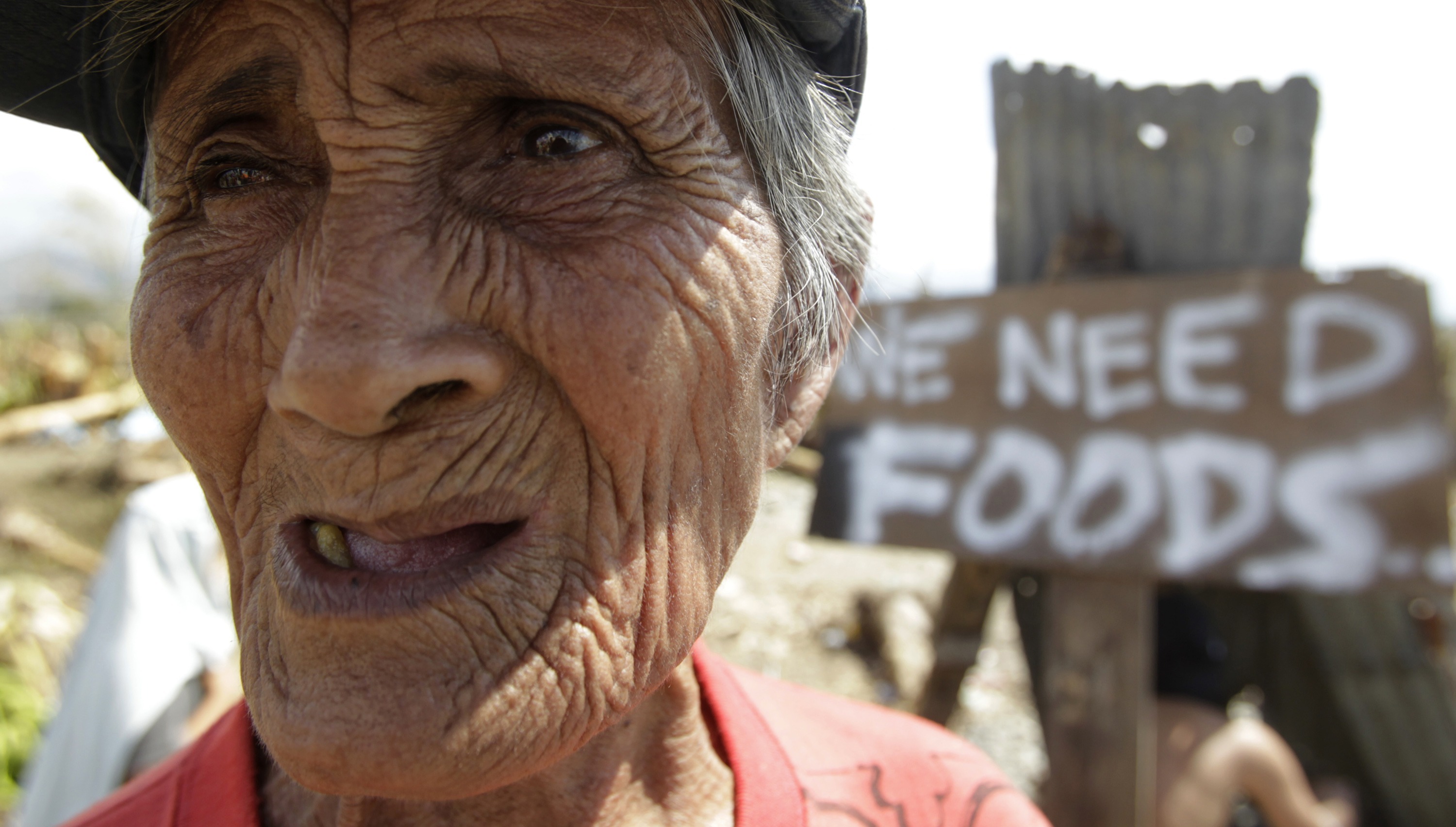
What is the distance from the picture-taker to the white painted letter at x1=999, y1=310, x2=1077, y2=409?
10.2 ft

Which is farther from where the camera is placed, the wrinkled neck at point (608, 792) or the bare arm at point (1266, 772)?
the bare arm at point (1266, 772)

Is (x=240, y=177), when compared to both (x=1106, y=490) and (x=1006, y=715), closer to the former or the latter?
(x=1106, y=490)

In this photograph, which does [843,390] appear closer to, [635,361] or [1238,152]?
[1238,152]

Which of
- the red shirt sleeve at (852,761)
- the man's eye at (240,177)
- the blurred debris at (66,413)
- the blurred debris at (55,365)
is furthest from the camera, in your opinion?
the blurred debris at (55,365)

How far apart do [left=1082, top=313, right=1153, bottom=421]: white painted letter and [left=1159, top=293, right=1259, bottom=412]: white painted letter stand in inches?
2.7

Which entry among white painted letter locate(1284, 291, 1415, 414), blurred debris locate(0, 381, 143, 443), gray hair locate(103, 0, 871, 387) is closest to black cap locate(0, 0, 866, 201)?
gray hair locate(103, 0, 871, 387)

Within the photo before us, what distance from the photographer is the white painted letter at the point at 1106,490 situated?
3.01 meters

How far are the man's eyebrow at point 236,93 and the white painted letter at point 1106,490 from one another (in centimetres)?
286

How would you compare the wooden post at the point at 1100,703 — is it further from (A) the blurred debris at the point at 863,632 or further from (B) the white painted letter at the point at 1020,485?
(A) the blurred debris at the point at 863,632

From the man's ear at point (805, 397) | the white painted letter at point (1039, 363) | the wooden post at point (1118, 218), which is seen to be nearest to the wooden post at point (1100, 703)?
the wooden post at point (1118, 218)

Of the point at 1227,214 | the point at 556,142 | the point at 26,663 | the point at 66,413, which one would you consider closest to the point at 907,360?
the point at 1227,214

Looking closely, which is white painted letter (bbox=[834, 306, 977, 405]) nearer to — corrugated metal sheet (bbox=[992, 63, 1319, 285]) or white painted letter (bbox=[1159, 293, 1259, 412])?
corrugated metal sheet (bbox=[992, 63, 1319, 285])

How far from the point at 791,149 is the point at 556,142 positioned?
32cm

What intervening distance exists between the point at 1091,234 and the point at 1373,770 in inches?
105
